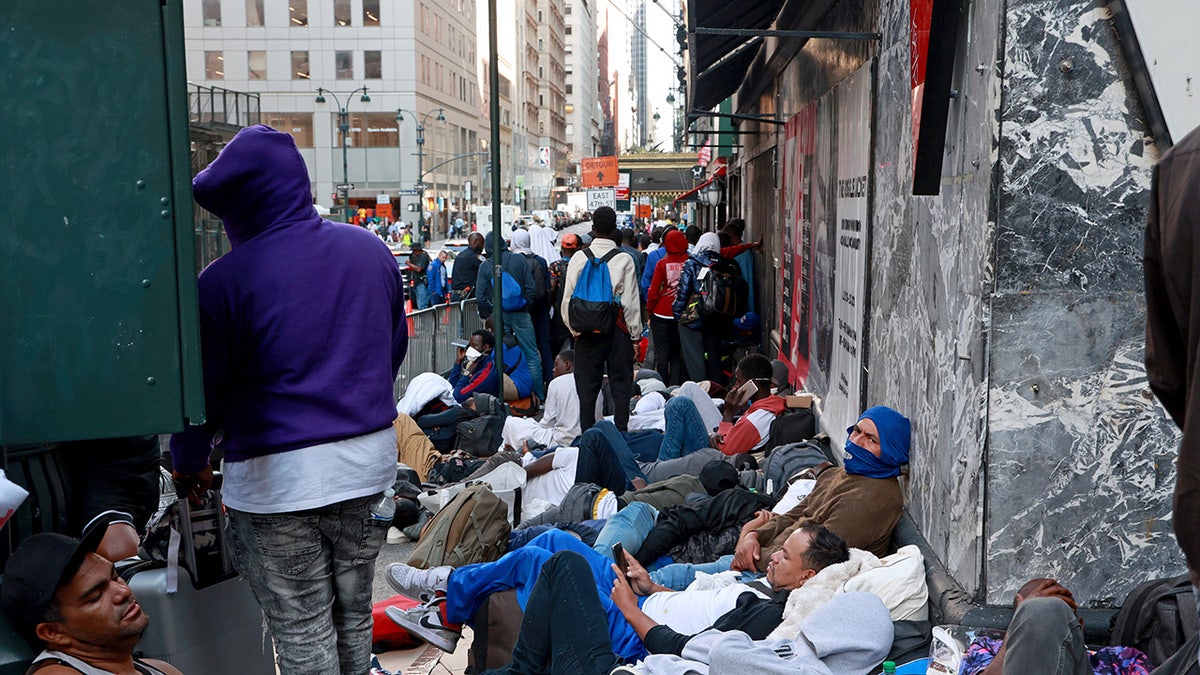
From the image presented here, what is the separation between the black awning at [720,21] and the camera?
28.7 feet

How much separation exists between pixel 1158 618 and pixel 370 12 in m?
71.3

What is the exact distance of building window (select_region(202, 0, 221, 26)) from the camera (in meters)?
68.4

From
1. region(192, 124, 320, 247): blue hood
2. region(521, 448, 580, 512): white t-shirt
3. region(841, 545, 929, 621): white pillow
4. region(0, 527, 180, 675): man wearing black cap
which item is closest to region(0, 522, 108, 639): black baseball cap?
region(0, 527, 180, 675): man wearing black cap

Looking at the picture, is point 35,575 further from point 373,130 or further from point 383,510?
point 373,130

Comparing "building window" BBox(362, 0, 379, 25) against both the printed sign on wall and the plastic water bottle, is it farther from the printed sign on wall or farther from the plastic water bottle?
the plastic water bottle

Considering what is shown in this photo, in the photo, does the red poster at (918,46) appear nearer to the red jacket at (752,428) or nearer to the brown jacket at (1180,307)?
the brown jacket at (1180,307)

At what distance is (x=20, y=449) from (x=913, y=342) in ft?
11.6

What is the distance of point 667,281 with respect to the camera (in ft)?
41.2

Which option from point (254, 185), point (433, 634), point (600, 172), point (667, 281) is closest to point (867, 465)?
point (433, 634)

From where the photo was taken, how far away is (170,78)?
9.48 feet

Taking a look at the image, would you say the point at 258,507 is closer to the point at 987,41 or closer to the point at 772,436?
the point at 987,41

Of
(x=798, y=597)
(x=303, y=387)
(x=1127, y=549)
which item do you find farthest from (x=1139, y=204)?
(x=303, y=387)

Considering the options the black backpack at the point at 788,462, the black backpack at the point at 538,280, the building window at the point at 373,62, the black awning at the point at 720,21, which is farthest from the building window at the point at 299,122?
the black backpack at the point at 788,462

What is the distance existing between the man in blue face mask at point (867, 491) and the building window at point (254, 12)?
2722 inches
